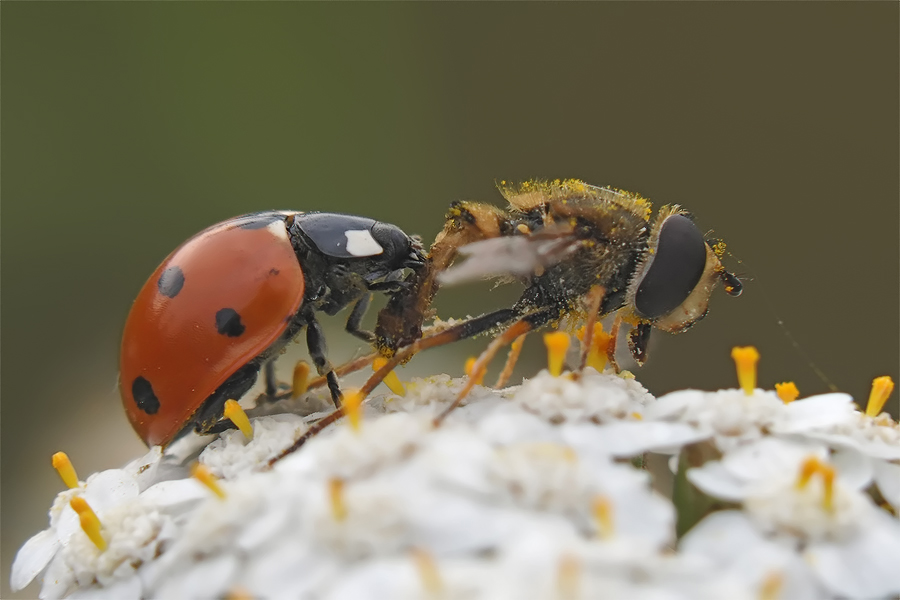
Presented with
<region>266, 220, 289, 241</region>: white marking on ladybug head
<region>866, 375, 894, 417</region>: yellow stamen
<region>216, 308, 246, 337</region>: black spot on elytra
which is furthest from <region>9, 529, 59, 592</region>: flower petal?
<region>866, 375, 894, 417</region>: yellow stamen

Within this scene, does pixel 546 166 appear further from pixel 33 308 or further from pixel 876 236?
pixel 33 308

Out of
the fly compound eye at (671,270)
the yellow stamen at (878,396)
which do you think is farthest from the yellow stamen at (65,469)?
the yellow stamen at (878,396)

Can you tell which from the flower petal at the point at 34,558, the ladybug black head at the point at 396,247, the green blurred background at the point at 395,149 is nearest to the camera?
the flower petal at the point at 34,558

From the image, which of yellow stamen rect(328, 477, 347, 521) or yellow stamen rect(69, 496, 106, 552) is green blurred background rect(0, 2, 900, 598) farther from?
yellow stamen rect(328, 477, 347, 521)

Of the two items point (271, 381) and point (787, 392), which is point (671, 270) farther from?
point (271, 381)

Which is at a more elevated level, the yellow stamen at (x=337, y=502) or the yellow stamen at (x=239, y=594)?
the yellow stamen at (x=337, y=502)

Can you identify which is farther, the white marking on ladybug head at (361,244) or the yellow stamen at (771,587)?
the white marking on ladybug head at (361,244)

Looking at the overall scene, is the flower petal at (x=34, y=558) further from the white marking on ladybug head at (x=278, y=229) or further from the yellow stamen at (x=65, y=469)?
the white marking on ladybug head at (x=278, y=229)
